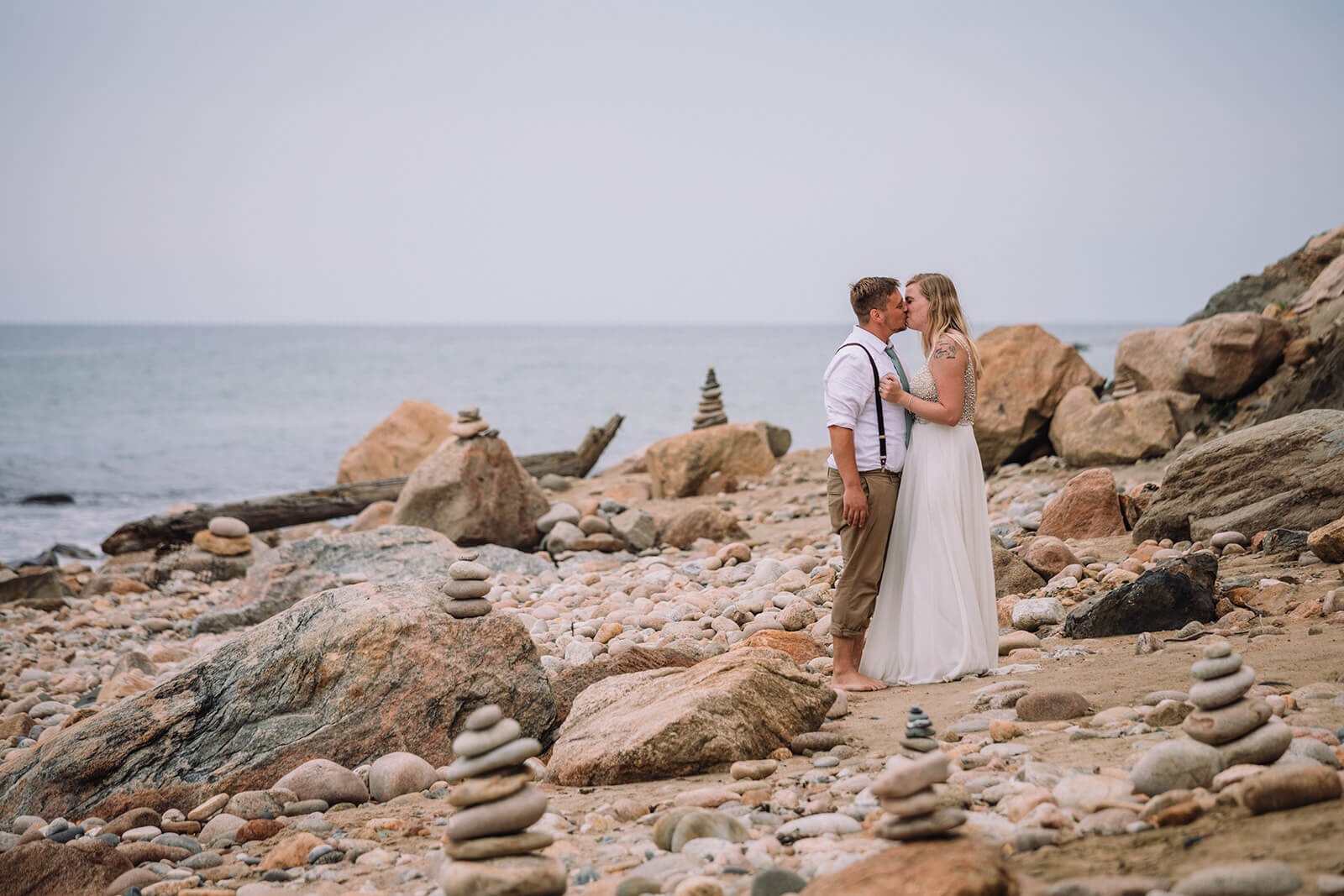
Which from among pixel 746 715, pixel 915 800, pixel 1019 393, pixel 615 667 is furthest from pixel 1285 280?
pixel 915 800

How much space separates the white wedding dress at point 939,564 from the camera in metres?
6.20

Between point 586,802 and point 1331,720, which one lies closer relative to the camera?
point 1331,720

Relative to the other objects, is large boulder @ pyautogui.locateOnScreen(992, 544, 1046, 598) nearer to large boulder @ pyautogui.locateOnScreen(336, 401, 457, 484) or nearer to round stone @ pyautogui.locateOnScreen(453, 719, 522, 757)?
round stone @ pyautogui.locateOnScreen(453, 719, 522, 757)

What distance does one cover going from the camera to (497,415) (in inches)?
1774

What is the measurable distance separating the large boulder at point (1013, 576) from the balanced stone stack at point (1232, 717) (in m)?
3.94

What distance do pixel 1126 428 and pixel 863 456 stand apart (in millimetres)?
6563

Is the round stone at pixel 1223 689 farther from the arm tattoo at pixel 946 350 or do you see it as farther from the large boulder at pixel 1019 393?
the large boulder at pixel 1019 393

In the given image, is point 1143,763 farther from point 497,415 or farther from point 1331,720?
point 497,415

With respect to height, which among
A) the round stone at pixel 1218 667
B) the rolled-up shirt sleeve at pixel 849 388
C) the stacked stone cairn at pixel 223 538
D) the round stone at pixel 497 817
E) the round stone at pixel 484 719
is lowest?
the stacked stone cairn at pixel 223 538

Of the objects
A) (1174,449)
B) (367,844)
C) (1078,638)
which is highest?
(1174,449)

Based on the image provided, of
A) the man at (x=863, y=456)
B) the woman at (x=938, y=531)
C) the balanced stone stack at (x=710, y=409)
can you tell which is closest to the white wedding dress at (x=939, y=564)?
the woman at (x=938, y=531)

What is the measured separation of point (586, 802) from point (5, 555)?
58.4 feet

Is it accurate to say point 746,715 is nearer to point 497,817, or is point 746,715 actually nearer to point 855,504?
point 855,504

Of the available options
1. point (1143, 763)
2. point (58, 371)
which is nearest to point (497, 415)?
point (1143, 763)
